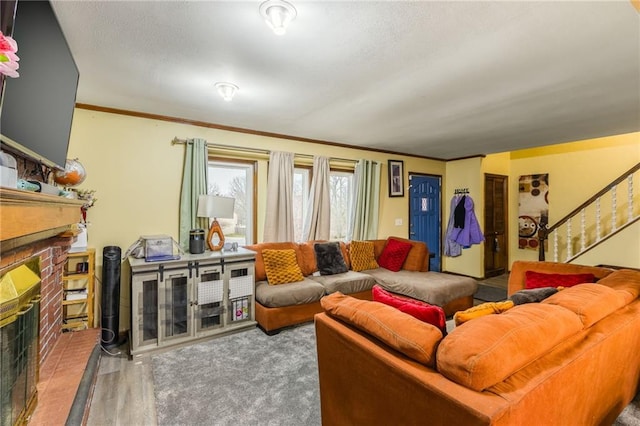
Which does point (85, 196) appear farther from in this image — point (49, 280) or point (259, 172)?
point (259, 172)

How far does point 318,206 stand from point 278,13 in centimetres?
297

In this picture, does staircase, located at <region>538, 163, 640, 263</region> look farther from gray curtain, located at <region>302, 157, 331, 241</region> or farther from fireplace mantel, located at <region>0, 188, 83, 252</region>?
fireplace mantel, located at <region>0, 188, 83, 252</region>

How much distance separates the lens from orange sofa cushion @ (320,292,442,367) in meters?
1.17

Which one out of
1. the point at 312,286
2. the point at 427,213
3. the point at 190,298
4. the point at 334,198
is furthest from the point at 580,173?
the point at 190,298

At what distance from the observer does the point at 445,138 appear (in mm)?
4230

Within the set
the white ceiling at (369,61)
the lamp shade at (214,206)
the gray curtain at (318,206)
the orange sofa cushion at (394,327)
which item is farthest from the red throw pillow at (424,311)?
the gray curtain at (318,206)

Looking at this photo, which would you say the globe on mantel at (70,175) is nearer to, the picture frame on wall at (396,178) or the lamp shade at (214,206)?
the lamp shade at (214,206)

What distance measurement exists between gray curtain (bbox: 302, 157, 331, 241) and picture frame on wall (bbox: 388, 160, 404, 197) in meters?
1.42

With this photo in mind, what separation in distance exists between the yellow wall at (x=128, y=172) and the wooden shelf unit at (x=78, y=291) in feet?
0.78

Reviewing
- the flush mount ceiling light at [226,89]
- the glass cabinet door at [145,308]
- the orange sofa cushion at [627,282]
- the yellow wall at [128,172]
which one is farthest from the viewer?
the yellow wall at [128,172]

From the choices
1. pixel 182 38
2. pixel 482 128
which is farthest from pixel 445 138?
pixel 182 38

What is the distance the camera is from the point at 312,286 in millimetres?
3316

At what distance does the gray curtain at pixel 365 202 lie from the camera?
4648mm

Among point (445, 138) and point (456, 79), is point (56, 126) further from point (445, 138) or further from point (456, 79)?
point (445, 138)
